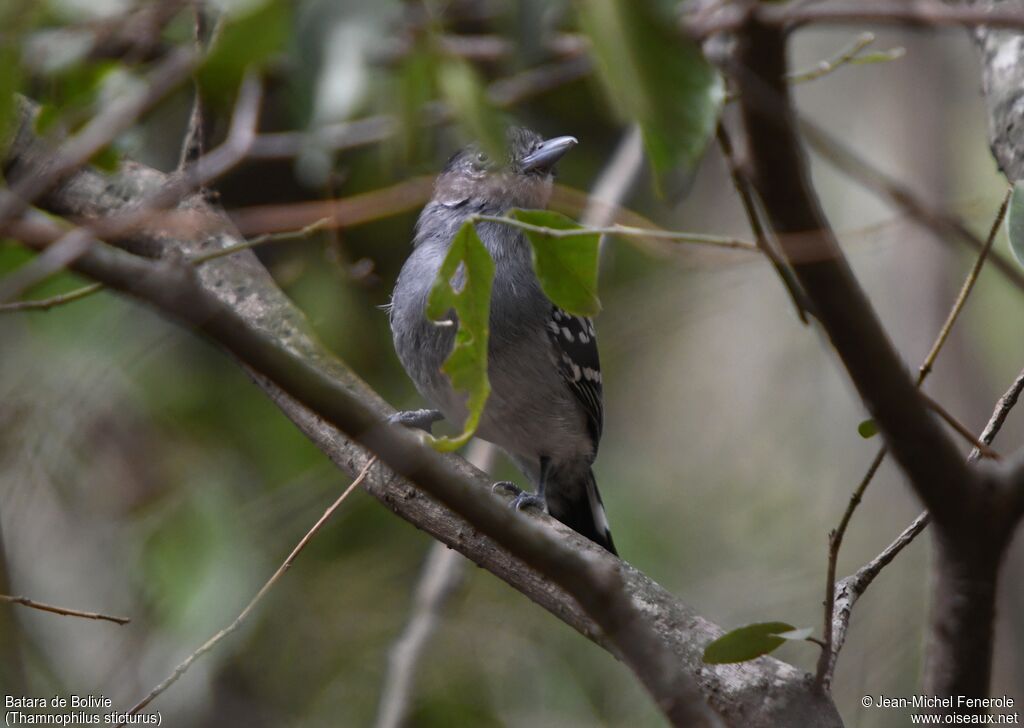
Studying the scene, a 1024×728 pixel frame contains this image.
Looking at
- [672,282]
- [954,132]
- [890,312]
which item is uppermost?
[954,132]

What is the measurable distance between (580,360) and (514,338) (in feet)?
1.39

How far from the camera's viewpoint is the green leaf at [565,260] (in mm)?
1950

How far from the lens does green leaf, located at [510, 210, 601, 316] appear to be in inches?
76.8

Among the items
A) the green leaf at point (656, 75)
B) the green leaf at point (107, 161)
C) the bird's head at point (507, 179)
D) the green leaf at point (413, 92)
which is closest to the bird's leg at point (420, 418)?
the bird's head at point (507, 179)

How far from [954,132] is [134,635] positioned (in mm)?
6272

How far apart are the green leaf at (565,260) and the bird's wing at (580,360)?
223 centimetres

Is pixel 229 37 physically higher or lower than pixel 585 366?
lower

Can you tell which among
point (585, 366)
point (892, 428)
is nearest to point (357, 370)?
point (585, 366)

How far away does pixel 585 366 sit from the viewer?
4.48 m

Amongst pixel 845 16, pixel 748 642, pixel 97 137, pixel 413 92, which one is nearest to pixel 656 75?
pixel 845 16

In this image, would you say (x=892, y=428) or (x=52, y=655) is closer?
(x=892, y=428)

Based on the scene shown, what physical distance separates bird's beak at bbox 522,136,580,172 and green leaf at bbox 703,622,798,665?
8.40 feet

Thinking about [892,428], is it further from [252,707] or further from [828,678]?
[252,707]

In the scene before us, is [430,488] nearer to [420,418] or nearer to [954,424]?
[954,424]
